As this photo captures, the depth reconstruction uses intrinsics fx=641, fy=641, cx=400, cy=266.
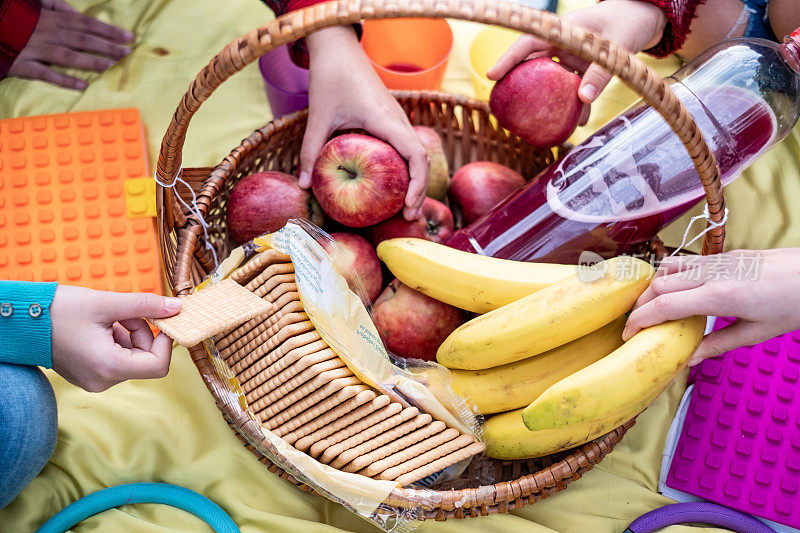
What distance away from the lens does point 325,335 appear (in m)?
0.65

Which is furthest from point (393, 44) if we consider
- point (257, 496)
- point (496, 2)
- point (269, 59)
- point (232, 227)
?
point (257, 496)

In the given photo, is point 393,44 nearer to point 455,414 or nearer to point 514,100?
point 514,100

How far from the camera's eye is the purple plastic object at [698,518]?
2.46 ft

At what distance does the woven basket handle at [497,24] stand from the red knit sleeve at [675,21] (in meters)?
0.37

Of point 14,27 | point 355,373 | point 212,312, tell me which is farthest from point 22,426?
point 14,27

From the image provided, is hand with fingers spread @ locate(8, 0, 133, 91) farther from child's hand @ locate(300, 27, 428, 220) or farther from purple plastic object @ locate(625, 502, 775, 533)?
purple plastic object @ locate(625, 502, 775, 533)

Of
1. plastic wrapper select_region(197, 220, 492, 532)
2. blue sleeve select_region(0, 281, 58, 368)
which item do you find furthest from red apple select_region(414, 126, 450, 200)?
blue sleeve select_region(0, 281, 58, 368)

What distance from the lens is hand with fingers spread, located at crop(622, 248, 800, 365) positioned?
1.92 ft

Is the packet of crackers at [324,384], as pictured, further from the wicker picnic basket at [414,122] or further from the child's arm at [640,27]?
the child's arm at [640,27]

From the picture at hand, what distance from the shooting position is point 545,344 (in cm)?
64

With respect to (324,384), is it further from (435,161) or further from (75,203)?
(75,203)

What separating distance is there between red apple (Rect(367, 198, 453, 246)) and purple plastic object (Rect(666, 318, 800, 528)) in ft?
1.25

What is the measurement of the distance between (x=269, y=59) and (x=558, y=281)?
0.62 m

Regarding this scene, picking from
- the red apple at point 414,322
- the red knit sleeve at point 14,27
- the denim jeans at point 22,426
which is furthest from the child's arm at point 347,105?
the red knit sleeve at point 14,27
